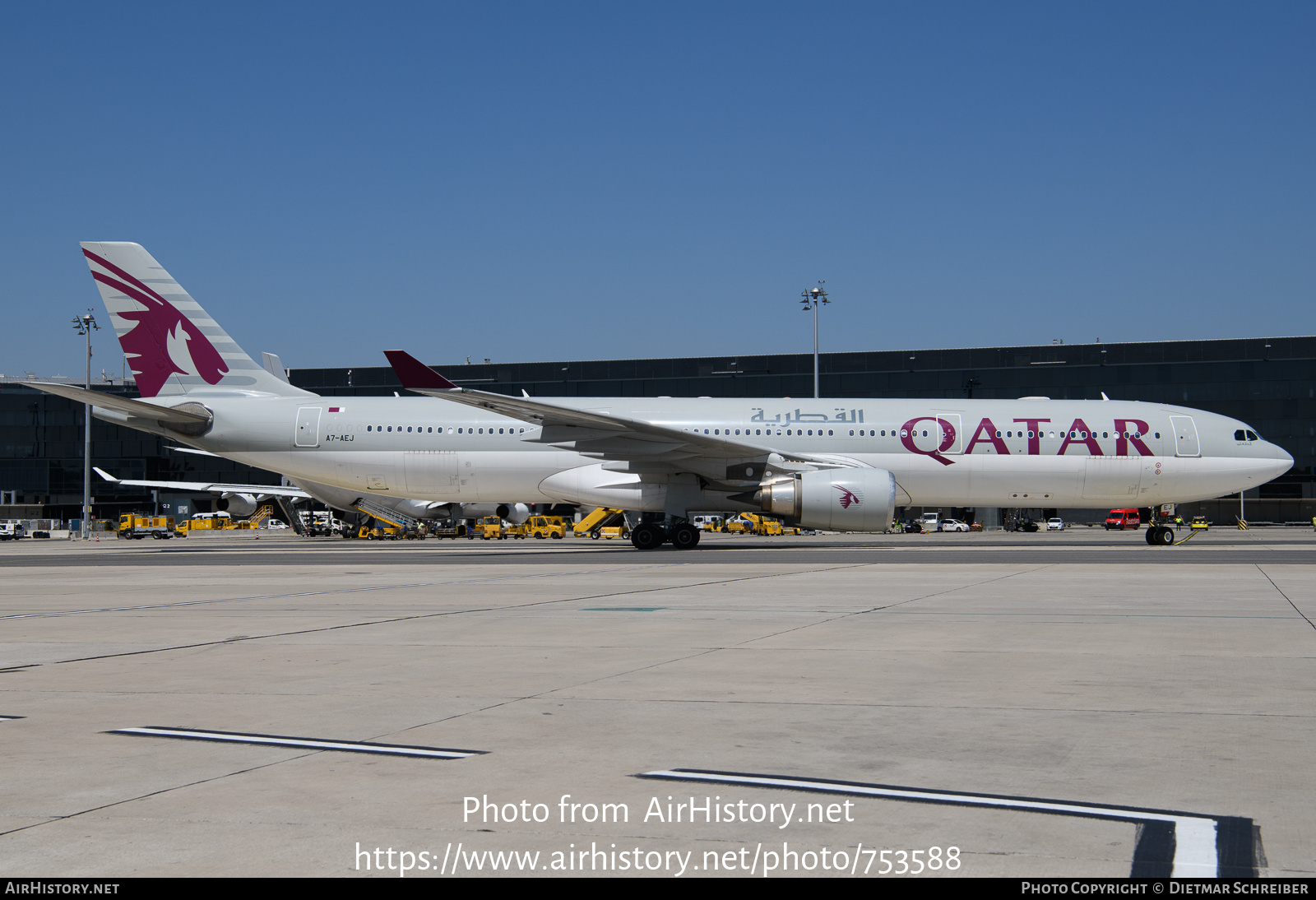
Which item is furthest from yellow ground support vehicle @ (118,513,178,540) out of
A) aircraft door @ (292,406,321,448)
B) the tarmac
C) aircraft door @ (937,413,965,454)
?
the tarmac

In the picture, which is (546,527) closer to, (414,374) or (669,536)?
(669,536)

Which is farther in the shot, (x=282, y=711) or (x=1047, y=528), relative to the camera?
(x=1047, y=528)

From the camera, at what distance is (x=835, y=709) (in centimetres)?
576

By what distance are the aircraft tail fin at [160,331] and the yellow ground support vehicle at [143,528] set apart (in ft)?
88.3

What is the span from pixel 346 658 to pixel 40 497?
85.2 metres

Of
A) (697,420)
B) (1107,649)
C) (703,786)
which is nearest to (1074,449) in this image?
(697,420)

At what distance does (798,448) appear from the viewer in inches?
1078

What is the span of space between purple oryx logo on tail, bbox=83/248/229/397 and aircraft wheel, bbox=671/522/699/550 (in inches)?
535

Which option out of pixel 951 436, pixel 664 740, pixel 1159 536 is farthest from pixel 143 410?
pixel 1159 536

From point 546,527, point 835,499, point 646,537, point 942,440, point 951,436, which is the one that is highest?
point 951,436

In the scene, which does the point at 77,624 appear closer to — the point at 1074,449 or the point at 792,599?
the point at 792,599

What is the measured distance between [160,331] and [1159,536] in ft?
91.7

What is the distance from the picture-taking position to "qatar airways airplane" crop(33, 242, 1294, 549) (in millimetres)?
26766

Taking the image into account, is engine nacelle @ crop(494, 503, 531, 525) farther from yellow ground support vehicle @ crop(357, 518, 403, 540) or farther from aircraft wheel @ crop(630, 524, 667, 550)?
aircraft wheel @ crop(630, 524, 667, 550)
